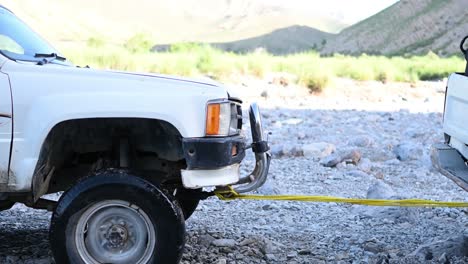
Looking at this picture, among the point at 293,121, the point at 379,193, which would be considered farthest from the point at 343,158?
the point at 293,121

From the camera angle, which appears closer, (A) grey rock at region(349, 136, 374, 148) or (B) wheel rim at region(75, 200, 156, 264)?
(B) wheel rim at region(75, 200, 156, 264)

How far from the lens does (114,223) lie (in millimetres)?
4277

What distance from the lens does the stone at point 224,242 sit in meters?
5.53

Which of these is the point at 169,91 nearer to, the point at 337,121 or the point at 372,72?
the point at 337,121

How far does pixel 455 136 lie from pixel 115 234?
2.58m

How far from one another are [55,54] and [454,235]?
354cm

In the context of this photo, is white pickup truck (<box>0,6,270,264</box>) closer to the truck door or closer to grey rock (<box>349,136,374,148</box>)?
the truck door

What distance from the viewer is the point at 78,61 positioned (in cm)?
2445

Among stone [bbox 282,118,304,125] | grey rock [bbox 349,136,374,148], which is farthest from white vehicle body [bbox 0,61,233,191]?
stone [bbox 282,118,304,125]

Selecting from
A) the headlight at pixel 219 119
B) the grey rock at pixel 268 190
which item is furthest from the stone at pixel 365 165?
the headlight at pixel 219 119

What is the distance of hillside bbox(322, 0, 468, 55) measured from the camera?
66.5 metres

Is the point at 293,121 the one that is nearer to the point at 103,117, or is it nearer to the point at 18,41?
the point at 18,41

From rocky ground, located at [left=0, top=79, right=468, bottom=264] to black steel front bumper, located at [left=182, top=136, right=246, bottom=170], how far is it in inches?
42.8

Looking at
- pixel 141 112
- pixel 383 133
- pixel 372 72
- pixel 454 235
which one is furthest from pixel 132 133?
pixel 372 72
